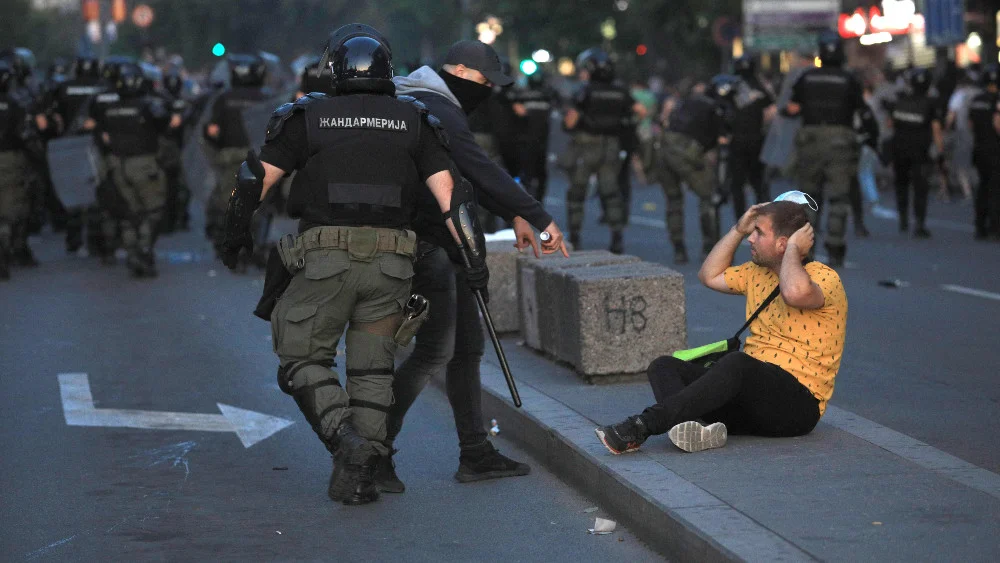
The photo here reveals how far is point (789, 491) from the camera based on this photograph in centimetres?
579

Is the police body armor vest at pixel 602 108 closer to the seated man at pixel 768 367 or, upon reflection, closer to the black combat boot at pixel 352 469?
the seated man at pixel 768 367

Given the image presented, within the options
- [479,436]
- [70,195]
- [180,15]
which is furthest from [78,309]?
[180,15]

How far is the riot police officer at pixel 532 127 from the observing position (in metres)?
19.8

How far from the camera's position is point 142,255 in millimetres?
15781

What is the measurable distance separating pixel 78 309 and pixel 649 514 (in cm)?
859

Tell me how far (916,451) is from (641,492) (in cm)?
124

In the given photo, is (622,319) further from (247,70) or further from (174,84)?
(174,84)

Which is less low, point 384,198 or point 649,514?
point 384,198

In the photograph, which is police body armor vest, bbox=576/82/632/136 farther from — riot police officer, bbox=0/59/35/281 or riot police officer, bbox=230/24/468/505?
riot police officer, bbox=230/24/468/505

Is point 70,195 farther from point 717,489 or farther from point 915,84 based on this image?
point 717,489

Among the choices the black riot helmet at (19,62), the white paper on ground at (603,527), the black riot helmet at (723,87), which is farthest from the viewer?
the black riot helmet at (723,87)

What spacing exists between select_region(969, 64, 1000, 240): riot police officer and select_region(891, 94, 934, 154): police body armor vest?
1.58 feet

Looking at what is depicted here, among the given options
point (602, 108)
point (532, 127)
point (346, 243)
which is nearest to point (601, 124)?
point (602, 108)

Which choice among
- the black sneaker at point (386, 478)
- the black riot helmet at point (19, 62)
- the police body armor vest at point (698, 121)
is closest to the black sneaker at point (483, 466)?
the black sneaker at point (386, 478)
